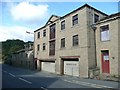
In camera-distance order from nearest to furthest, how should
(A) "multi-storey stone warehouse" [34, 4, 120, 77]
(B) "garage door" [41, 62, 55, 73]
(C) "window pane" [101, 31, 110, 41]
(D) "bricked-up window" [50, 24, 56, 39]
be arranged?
(A) "multi-storey stone warehouse" [34, 4, 120, 77] < (C) "window pane" [101, 31, 110, 41] < (B) "garage door" [41, 62, 55, 73] < (D) "bricked-up window" [50, 24, 56, 39]

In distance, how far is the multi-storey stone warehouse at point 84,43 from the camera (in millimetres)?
23906

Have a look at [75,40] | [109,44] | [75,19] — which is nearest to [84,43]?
[75,40]

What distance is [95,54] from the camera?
27.0 m

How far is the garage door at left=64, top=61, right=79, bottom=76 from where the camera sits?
94.7ft

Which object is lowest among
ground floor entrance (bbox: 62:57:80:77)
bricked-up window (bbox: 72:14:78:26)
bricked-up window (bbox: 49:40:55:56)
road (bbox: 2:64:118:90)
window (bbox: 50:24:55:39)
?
road (bbox: 2:64:118:90)

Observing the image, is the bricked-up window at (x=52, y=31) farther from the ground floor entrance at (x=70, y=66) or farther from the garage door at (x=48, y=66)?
the ground floor entrance at (x=70, y=66)

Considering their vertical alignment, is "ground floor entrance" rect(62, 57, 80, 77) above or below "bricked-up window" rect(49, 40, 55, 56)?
below

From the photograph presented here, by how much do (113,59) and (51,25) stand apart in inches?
693

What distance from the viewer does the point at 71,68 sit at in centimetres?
3030

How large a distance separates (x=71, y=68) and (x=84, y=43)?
16.1 ft

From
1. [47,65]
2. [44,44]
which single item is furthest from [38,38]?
[47,65]

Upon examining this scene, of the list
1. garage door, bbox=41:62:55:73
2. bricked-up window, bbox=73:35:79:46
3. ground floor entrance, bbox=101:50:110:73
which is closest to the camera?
ground floor entrance, bbox=101:50:110:73

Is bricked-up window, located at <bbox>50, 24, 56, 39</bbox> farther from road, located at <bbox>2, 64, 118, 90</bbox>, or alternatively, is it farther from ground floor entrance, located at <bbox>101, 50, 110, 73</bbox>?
road, located at <bbox>2, 64, 118, 90</bbox>

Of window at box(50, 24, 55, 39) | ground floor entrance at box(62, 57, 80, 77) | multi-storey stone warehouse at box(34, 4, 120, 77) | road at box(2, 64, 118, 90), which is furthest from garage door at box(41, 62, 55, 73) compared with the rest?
road at box(2, 64, 118, 90)
